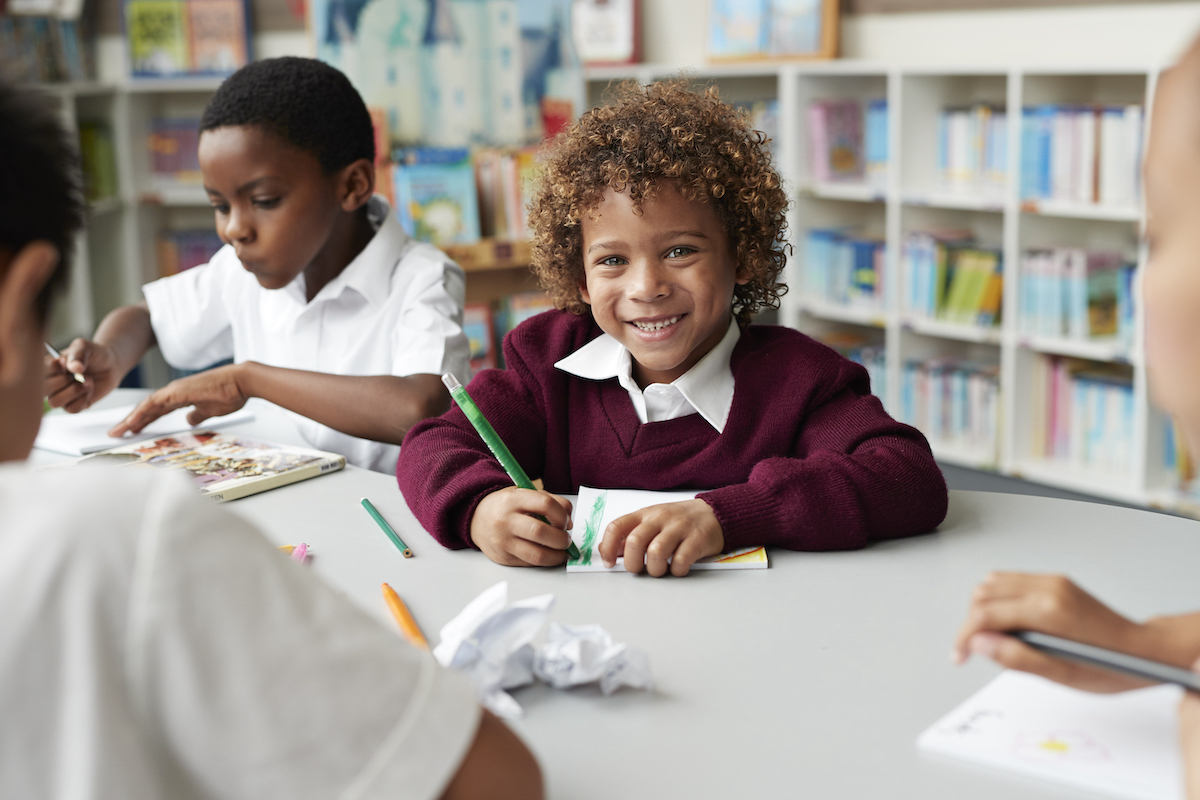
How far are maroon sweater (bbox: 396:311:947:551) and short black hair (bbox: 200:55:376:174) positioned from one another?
22.0 inches

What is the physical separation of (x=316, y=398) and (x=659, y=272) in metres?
0.60

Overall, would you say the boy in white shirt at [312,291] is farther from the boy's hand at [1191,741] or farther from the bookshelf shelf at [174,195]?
the bookshelf shelf at [174,195]

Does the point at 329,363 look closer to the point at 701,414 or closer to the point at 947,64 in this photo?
the point at 701,414

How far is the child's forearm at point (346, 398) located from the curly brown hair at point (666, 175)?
0.29m

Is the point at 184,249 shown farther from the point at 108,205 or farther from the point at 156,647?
the point at 156,647

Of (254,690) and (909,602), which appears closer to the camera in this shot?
(254,690)

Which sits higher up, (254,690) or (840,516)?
(254,690)

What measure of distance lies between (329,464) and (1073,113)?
272cm

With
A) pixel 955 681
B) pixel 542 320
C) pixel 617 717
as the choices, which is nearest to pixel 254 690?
pixel 617 717

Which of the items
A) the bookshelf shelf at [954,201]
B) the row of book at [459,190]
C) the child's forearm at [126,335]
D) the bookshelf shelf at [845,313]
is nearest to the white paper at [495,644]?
the child's forearm at [126,335]

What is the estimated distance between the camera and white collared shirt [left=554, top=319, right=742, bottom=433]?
131 centimetres

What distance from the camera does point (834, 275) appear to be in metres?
4.11

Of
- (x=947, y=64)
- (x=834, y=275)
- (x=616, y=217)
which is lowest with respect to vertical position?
(x=834, y=275)

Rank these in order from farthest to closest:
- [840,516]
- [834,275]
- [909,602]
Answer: [834,275]
[840,516]
[909,602]
